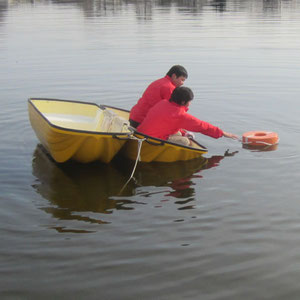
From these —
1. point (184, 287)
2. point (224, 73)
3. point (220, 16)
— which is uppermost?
point (220, 16)

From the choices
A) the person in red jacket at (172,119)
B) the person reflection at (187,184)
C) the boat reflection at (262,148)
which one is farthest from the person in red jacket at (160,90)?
the boat reflection at (262,148)

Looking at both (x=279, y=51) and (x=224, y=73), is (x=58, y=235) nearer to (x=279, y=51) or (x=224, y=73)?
(x=224, y=73)

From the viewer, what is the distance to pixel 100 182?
757 cm

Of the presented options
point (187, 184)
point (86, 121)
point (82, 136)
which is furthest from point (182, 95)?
point (86, 121)

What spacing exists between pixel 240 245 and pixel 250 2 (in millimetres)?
43541

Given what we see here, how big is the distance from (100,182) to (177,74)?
2297mm

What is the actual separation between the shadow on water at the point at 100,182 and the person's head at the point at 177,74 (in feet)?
4.53

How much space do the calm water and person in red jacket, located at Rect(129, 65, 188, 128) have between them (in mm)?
919

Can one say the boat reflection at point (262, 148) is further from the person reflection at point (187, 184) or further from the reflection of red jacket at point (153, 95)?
the reflection of red jacket at point (153, 95)

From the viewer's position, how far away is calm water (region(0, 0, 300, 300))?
471 cm

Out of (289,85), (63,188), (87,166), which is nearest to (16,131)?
(87,166)

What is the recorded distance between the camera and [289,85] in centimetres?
1393

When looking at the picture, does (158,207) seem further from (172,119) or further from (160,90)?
(160,90)

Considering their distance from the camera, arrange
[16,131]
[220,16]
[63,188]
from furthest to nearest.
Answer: [220,16] → [16,131] → [63,188]
